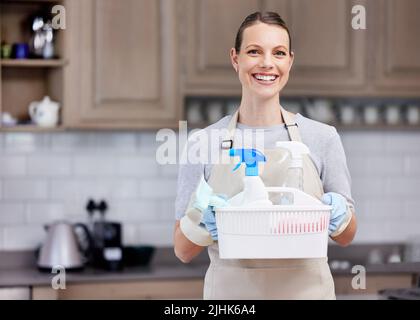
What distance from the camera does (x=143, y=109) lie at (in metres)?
1.80

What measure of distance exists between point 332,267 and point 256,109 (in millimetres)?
1049

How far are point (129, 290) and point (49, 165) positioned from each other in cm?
40

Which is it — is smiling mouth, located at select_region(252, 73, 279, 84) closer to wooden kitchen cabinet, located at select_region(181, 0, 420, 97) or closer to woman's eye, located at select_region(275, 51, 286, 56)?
woman's eye, located at select_region(275, 51, 286, 56)

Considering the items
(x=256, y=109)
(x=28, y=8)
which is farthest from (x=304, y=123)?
(x=28, y=8)

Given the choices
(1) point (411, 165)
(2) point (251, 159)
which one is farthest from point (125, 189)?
(2) point (251, 159)

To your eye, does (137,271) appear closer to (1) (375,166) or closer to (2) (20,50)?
(2) (20,50)

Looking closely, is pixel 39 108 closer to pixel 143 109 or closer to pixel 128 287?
pixel 143 109

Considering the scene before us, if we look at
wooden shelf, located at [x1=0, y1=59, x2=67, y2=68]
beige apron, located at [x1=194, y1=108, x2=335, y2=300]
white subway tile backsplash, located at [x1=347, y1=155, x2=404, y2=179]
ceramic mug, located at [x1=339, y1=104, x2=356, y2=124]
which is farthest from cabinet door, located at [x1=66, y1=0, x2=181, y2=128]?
beige apron, located at [x1=194, y1=108, x2=335, y2=300]

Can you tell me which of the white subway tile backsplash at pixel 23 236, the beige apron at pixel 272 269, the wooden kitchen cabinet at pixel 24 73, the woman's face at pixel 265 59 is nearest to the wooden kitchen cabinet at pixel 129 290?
the white subway tile backsplash at pixel 23 236

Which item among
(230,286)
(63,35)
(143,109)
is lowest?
(230,286)

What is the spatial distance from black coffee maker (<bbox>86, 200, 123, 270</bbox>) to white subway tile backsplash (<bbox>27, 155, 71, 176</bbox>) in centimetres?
17

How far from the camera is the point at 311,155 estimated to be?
81 centimetres

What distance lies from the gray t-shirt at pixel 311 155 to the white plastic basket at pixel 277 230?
3.5 inches

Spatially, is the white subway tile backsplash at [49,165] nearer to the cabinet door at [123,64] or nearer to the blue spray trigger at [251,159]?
the cabinet door at [123,64]
